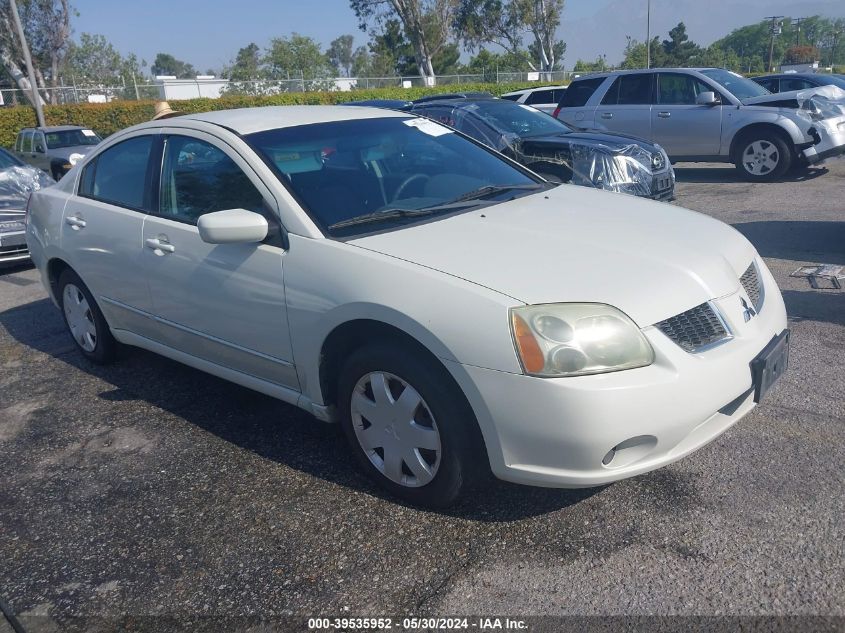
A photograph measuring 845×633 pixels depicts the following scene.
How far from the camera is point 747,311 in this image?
3105 millimetres

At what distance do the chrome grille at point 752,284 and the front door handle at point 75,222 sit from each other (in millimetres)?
3702

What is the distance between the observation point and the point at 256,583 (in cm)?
279

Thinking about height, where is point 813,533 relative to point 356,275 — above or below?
below

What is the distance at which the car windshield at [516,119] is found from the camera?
898 centimetres

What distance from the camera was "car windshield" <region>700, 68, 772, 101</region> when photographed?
40.0 feet

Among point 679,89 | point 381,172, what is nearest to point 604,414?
point 381,172

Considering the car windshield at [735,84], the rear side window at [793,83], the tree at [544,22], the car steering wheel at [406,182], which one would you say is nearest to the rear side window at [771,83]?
the rear side window at [793,83]

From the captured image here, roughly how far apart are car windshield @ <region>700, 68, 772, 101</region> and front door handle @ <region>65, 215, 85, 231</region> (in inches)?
409

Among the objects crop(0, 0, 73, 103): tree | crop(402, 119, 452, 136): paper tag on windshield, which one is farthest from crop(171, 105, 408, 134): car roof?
crop(0, 0, 73, 103): tree

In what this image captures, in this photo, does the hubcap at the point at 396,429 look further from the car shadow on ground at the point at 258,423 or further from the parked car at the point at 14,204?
the parked car at the point at 14,204

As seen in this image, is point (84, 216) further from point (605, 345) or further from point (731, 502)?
point (731, 502)

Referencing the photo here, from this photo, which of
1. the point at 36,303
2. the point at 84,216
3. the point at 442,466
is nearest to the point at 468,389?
the point at 442,466

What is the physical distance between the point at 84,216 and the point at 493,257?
288 centimetres

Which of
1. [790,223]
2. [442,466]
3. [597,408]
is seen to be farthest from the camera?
[790,223]
